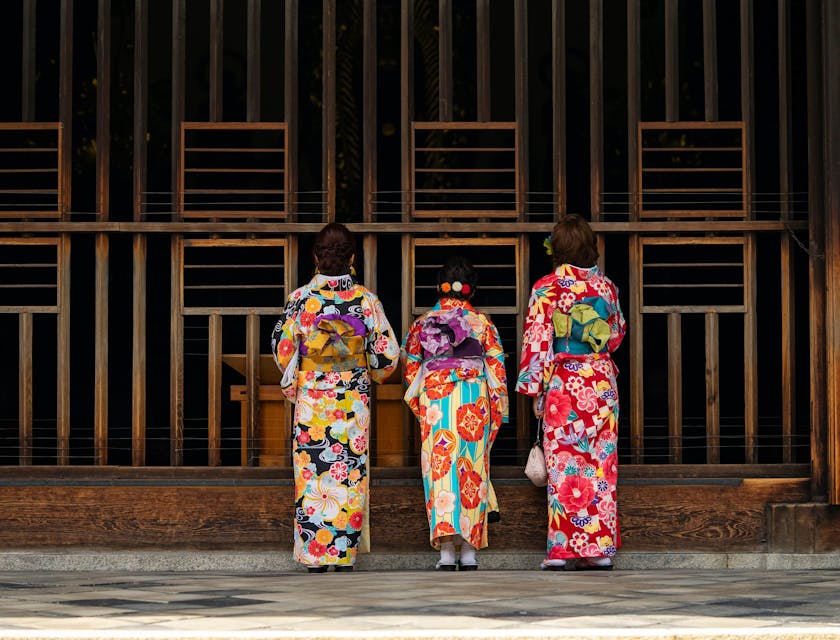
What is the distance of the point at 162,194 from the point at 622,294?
8.34 feet

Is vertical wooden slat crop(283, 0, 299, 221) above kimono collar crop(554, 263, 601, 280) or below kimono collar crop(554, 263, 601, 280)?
above

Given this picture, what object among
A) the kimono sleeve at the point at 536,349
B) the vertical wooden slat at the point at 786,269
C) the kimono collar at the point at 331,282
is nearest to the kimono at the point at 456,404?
the kimono sleeve at the point at 536,349

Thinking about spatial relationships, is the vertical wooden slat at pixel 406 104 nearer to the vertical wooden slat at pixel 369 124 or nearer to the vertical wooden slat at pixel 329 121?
the vertical wooden slat at pixel 369 124

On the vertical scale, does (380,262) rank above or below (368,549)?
above

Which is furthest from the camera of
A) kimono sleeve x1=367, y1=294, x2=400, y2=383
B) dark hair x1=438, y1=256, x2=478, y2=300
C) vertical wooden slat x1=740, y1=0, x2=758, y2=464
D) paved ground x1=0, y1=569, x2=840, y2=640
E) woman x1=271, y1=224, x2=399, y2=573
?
vertical wooden slat x1=740, y1=0, x2=758, y2=464

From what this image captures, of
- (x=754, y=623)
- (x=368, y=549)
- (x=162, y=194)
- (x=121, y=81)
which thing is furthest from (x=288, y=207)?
(x=754, y=623)

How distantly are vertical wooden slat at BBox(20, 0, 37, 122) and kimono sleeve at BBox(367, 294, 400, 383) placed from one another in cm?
206

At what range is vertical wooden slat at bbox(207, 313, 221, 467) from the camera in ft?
28.5

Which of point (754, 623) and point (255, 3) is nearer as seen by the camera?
point (754, 623)

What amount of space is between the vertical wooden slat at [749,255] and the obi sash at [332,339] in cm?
199

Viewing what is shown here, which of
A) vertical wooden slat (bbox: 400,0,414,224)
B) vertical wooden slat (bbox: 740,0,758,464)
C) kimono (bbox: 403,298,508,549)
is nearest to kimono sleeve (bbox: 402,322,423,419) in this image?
kimono (bbox: 403,298,508,549)

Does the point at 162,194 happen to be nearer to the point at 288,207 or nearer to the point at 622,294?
the point at 288,207

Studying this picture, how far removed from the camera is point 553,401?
28.0ft

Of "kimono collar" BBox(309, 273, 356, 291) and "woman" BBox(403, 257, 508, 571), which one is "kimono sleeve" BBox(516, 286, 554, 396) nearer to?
"woman" BBox(403, 257, 508, 571)
